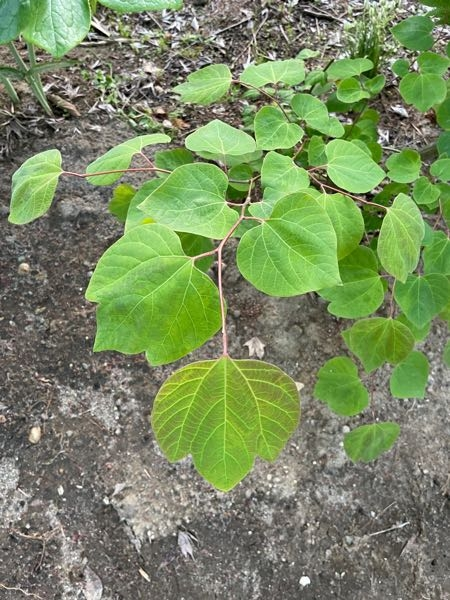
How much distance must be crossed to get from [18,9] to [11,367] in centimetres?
122

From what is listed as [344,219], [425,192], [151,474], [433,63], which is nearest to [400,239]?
[344,219]

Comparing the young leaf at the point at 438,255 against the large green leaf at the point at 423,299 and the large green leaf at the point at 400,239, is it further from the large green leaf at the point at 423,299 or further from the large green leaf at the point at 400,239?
the large green leaf at the point at 400,239

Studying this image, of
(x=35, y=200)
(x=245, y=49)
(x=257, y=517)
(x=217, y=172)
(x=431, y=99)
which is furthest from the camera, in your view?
(x=245, y=49)

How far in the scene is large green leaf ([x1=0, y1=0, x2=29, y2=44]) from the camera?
3.42 feet

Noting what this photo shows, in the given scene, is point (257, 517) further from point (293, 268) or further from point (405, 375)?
point (293, 268)

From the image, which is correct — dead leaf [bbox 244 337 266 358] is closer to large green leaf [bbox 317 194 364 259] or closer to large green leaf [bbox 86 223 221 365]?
large green leaf [bbox 317 194 364 259]

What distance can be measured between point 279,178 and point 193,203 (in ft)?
0.86

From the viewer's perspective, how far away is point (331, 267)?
40.0 inches

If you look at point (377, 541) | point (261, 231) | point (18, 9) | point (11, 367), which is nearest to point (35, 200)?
point (18, 9)

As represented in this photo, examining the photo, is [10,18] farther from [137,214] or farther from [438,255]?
[438,255]

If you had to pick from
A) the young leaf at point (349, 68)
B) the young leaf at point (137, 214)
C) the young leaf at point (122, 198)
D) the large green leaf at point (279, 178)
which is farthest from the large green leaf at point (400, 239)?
the young leaf at point (122, 198)

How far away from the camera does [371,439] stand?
1660mm

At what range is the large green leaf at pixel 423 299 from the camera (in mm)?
1467

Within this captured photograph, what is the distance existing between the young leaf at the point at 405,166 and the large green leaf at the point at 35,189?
90cm
